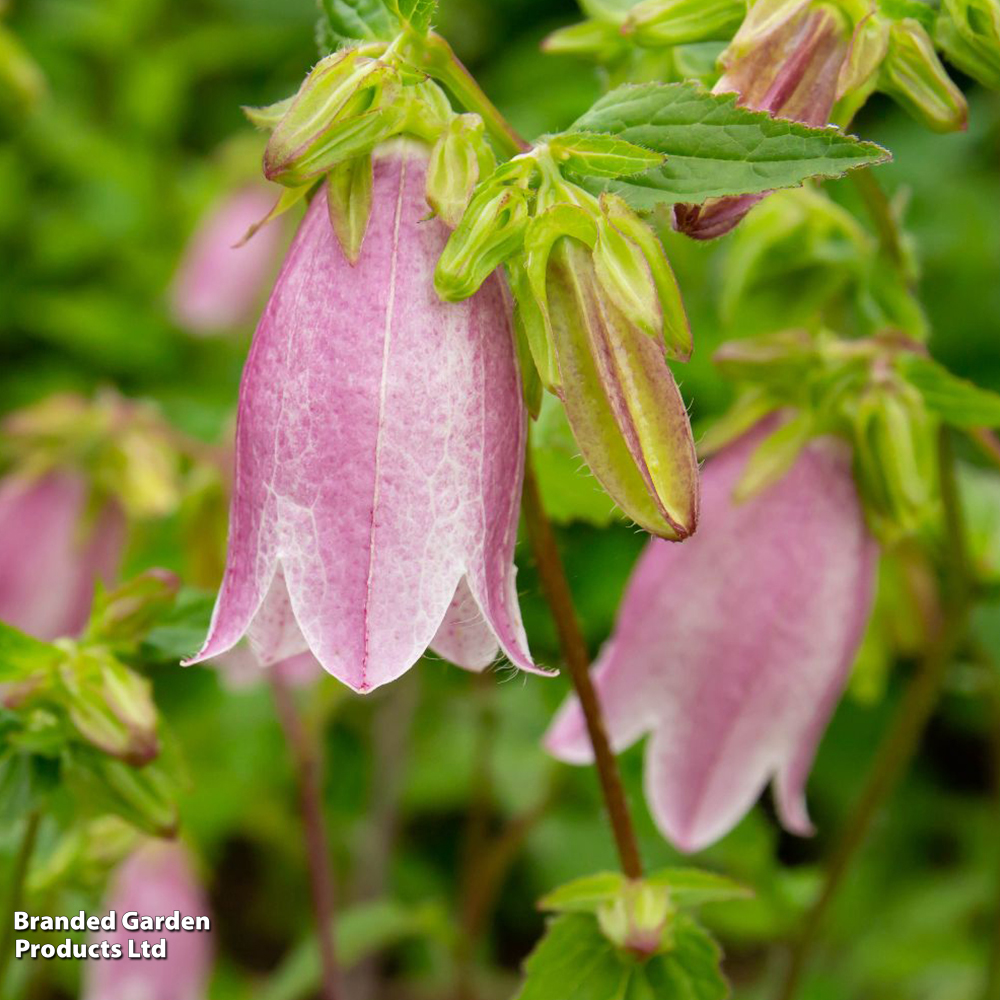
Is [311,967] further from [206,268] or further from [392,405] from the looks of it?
[206,268]

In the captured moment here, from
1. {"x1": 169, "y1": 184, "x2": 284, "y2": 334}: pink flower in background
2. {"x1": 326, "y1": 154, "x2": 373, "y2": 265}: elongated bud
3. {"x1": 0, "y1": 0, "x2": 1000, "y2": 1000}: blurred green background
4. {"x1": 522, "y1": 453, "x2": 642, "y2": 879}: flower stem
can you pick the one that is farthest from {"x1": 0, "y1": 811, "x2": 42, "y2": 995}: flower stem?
{"x1": 169, "y1": 184, "x2": 284, "y2": 334}: pink flower in background

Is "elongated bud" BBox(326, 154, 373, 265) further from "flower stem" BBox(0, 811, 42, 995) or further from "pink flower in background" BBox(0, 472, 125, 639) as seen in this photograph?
"pink flower in background" BBox(0, 472, 125, 639)

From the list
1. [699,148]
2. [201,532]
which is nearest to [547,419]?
[699,148]

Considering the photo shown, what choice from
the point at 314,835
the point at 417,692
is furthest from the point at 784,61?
the point at 417,692

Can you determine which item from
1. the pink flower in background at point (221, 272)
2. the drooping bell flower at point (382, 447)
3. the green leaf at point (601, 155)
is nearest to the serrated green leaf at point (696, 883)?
the drooping bell flower at point (382, 447)

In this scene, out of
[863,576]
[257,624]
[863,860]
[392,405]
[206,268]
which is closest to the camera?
[392,405]

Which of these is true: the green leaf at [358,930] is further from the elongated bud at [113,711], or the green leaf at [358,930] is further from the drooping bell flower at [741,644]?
the elongated bud at [113,711]

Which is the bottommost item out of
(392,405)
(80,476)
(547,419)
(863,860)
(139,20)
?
(863,860)
